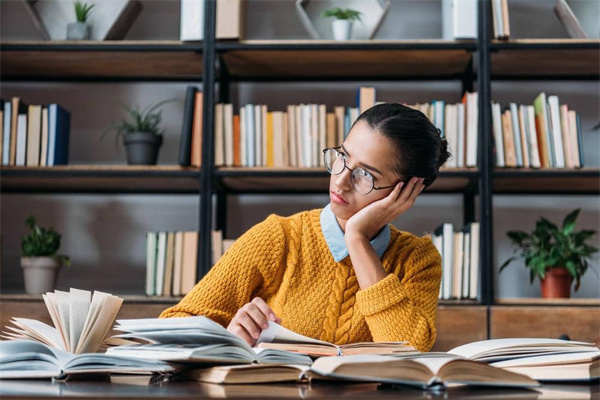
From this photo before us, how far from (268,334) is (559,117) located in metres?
1.76

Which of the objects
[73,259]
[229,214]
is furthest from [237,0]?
[73,259]

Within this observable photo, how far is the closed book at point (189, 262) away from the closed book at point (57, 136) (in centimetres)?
55

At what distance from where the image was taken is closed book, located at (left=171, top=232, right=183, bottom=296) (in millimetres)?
2529

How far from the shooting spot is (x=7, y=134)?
2613 mm

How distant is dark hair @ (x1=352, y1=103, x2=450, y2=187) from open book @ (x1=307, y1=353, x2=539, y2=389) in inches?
31.2

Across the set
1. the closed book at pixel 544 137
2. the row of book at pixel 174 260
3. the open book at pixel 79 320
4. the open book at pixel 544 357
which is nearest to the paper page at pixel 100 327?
the open book at pixel 79 320

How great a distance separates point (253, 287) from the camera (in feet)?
5.16

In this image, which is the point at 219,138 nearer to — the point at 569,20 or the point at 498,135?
the point at 498,135

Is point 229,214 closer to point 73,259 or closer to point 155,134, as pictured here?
point 155,134

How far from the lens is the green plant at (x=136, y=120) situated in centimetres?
271

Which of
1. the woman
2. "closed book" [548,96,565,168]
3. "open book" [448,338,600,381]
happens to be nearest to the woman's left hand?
the woman

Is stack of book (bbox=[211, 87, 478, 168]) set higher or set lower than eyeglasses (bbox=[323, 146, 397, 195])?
higher

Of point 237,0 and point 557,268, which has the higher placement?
point 237,0

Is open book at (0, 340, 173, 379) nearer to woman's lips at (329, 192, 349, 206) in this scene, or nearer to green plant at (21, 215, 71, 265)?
woman's lips at (329, 192, 349, 206)
